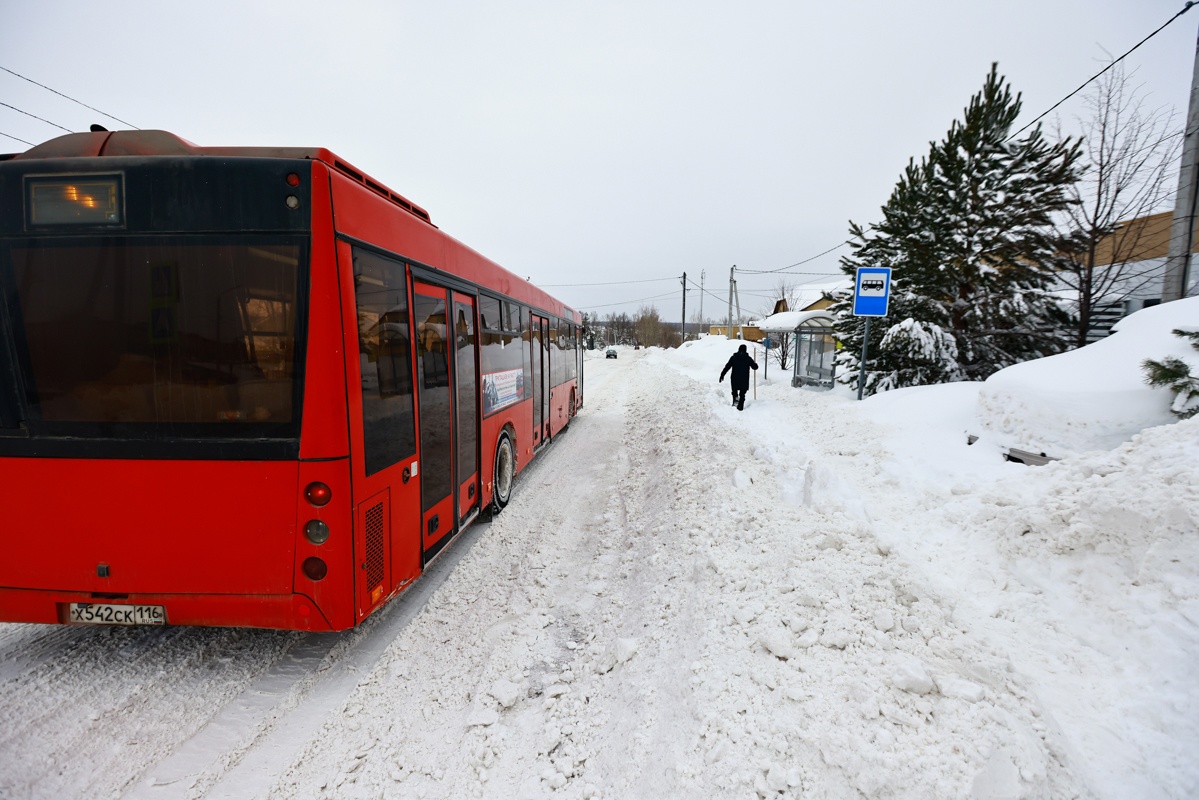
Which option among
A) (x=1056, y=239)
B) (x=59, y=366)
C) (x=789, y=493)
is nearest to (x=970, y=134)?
(x=1056, y=239)

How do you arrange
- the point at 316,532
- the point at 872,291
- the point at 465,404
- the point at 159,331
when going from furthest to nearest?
the point at 872,291 < the point at 465,404 < the point at 316,532 < the point at 159,331

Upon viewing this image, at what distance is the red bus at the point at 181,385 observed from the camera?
2.75m

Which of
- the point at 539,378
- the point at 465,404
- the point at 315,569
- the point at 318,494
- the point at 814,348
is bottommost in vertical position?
the point at 315,569

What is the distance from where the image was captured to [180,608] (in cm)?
292

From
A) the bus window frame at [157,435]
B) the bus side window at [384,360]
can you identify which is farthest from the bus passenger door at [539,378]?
the bus window frame at [157,435]

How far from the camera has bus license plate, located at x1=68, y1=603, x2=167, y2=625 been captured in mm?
2900

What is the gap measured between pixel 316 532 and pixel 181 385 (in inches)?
45.9

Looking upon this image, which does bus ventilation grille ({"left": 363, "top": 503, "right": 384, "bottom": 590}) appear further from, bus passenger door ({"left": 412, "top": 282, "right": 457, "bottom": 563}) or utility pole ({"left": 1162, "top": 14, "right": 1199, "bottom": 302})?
utility pole ({"left": 1162, "top": 14, "right": 1199, "bottom": 302})

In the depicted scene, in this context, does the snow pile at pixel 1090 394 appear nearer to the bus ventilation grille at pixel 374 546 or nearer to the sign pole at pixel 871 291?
the sign pole at pixel 871 291

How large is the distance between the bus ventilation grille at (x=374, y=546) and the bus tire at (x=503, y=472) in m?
2.72

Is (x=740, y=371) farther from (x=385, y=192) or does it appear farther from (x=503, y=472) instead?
(x=385, y=192)

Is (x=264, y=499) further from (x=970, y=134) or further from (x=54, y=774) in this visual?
(x=970, y=134)

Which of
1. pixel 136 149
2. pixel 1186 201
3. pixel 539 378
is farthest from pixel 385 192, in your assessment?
pixel 1186 201

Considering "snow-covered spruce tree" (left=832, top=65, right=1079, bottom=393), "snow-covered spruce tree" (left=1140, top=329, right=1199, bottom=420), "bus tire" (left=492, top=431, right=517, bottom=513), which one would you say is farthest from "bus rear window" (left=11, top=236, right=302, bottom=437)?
"snow-covered spruce tree" (left=832, top=65, right=1079, bottom=393)
